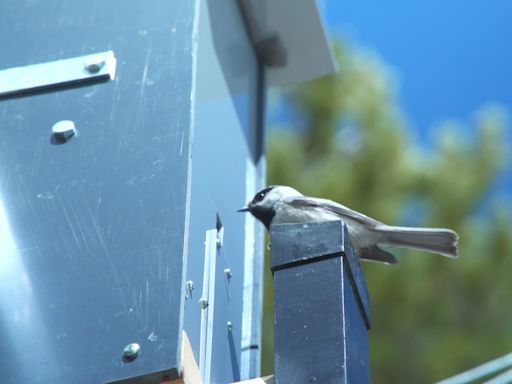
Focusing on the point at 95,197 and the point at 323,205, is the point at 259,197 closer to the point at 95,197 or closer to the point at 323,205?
the point at 323,205

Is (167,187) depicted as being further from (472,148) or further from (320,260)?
(472,148)

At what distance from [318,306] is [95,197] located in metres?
0.55

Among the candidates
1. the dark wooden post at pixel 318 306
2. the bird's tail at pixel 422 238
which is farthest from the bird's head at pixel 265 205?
the dark wooden post at pixel 318 306

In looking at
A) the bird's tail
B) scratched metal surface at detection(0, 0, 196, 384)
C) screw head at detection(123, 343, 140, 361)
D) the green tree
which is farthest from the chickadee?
the green tree

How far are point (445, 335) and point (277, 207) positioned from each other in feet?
12.5

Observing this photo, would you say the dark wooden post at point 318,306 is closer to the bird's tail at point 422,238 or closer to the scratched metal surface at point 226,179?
the scratched metal surface at point 226,179

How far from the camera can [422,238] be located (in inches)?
129

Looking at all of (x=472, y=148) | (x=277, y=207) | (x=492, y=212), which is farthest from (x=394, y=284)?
(x=277, y=207)

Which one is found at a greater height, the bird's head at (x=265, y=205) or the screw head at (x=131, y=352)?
the bird's head at (x=265, y=205)

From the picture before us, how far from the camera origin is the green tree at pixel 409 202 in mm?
6586

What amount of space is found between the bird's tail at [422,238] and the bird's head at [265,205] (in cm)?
35

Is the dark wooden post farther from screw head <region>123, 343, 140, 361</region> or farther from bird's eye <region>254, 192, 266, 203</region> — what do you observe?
bird's eye <region>254, 192, 266, 203</region>

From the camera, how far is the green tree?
6.59 metres

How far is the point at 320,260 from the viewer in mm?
2006
